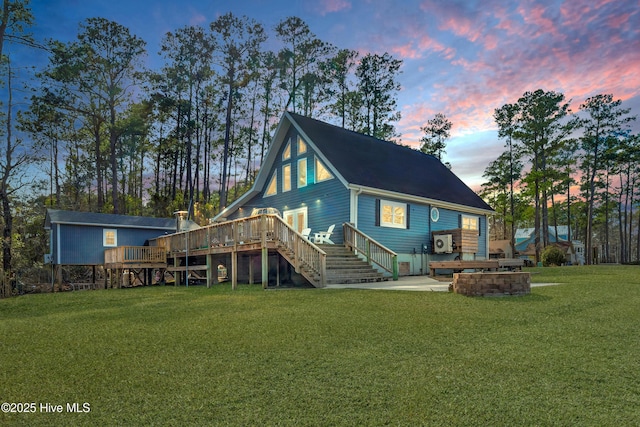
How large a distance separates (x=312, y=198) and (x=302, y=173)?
60.1 inches

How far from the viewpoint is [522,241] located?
49.0 metres

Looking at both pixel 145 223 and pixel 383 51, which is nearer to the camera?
pixel 145 223

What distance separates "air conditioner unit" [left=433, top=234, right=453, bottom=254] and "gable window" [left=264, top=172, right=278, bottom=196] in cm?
832

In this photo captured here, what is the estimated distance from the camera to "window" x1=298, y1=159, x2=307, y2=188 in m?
17.5

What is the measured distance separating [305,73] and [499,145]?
18.9 meters

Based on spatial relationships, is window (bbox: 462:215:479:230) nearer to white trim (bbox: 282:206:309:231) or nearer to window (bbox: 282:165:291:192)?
white trim (bbox: 282:206:309:231)

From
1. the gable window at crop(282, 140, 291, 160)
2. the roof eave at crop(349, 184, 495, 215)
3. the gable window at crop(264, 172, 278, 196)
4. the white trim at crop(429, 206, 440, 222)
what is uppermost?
the gable window at crop(282, 140, 291, 160)

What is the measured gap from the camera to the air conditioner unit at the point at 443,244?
1746 cm

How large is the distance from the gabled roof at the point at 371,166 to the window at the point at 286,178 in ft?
3.70

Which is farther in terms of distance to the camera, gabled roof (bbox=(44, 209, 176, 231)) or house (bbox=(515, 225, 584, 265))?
house (bbox=(515, 225, 584, 265))

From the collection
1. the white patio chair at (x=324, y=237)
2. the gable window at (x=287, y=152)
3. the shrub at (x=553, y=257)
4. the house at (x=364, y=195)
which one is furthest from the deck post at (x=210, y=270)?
the shrub at (x=553, y=257)

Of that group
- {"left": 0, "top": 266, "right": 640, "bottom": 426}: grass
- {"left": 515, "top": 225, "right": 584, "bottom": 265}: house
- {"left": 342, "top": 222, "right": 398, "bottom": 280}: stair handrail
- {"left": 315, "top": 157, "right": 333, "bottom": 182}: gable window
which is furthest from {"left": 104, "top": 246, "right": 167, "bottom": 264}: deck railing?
{"left": 515, "top": 225, "right": 584, "bottom": 265}: house

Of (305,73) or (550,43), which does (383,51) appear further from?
(550,43)

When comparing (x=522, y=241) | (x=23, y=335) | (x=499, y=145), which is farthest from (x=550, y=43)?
(x=522, y=241)
